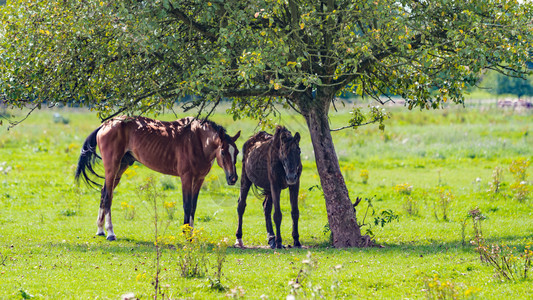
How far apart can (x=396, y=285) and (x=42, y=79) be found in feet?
27.7

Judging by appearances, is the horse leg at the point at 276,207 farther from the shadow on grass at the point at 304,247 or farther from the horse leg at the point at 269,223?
the shadow on grass at the point at 304,247

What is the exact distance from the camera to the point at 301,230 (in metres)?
16.3

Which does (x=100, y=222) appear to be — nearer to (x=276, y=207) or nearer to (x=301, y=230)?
(x=276, y=207)

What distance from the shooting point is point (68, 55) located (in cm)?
1309

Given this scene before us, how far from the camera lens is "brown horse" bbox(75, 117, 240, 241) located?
1435 centimetres

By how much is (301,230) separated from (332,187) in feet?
9.99

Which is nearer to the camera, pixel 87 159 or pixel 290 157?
pixel 290 157

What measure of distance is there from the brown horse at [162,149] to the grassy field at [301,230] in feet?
3.24

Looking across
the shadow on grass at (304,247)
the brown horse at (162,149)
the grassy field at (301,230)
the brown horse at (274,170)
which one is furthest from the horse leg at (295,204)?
the brown horse at (162,149)

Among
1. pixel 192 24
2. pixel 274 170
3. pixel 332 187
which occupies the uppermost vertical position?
pixel 192 24

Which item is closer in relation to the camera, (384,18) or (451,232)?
(384,18)

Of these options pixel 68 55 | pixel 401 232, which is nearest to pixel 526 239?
pixel 401 232

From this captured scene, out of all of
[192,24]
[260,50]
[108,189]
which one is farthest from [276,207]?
[108,189]

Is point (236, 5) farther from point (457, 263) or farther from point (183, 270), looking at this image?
point (457, 263)
